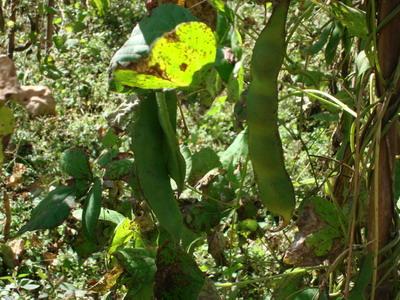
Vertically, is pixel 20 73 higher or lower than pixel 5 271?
higher

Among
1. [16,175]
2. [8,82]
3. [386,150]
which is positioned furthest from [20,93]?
[16,175]

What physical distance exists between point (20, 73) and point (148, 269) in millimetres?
2284

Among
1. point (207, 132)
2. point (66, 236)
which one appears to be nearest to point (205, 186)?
point (66, 236)

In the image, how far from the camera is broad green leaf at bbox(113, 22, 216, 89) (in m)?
0.77

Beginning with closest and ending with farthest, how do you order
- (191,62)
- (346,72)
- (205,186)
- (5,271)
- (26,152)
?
(191,62)
(205,186)
(346,72)
(5,271)
(26,152)

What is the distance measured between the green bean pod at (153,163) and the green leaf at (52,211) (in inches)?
11.6

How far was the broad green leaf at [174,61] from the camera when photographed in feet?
2.53

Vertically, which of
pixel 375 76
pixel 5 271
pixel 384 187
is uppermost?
pixel 375 76

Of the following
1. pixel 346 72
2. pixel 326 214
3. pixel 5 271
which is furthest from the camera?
pixel 5 271

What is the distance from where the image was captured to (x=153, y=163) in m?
0.88

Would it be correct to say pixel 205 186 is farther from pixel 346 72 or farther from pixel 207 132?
pixel 207 132

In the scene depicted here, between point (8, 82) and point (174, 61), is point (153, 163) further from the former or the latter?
point (8, 82)

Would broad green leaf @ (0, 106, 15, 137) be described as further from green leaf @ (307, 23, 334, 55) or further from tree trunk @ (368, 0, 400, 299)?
green leaf @ (307, 23, 334, 55)

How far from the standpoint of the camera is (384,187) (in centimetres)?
107
